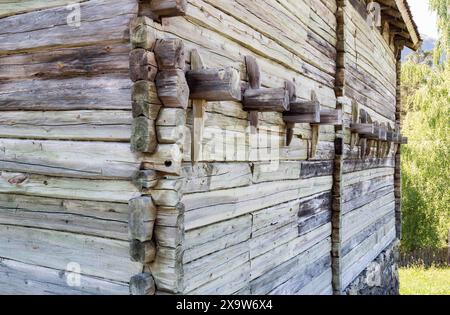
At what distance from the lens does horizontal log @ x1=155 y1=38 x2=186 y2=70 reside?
2.51 m

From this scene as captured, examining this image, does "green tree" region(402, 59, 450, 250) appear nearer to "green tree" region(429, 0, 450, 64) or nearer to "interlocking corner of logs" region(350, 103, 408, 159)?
"green tree" region(429, 0, 450, 64)

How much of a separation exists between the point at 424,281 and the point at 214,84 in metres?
13.2

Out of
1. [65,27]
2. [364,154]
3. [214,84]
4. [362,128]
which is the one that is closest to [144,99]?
[214,84]

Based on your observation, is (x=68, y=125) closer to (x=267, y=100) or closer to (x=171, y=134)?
(x=171, y=134)

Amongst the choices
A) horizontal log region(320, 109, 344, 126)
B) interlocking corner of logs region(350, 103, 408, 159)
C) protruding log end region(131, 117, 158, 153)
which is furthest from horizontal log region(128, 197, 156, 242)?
interlocking corner of logs region(350, 103, 408, 159)

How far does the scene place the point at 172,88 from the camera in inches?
99.0

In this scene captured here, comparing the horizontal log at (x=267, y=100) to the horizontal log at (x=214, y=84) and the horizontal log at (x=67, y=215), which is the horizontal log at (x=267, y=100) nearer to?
the horizontal log at (x=214, y=84)

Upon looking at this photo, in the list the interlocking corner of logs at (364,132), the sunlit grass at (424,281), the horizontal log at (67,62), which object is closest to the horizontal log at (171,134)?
the horizontal log at (67,62)

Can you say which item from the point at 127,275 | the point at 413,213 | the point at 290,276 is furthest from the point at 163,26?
the point at 413,213

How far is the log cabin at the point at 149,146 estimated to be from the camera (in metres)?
2.58

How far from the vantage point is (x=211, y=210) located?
308cm

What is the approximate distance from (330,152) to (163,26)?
3393 millimetres

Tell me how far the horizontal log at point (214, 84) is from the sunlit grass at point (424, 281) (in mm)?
10790

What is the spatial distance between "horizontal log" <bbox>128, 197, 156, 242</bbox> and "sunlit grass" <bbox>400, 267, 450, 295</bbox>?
10858 mm
